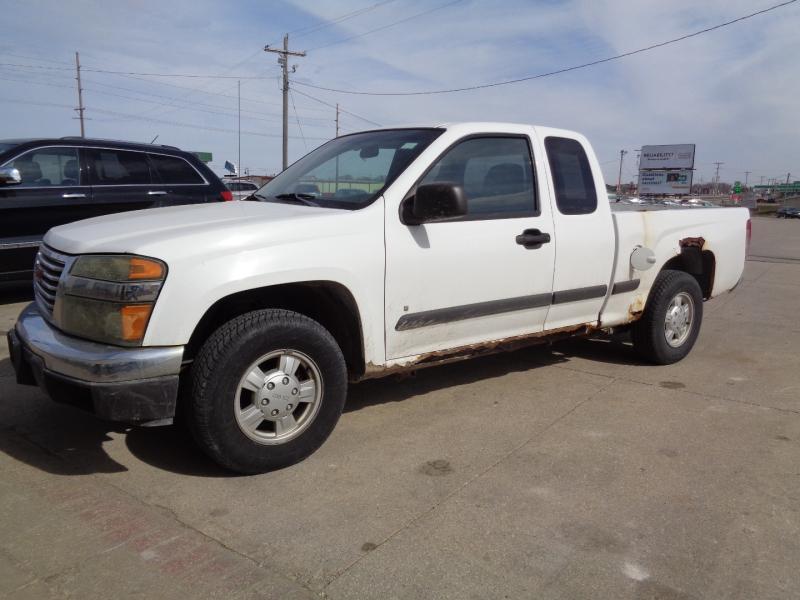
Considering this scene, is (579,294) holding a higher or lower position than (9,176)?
lower

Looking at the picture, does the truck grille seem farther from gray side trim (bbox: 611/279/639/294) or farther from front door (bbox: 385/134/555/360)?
gray side trim (bbox: 611/279/639/294)

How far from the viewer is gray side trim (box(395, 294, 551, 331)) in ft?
12.0

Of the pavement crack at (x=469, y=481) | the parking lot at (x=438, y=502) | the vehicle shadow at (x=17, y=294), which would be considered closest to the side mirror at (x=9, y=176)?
the vehicle shadow at (x=17, y=294)

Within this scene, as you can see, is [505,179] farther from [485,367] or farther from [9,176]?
[9,176]

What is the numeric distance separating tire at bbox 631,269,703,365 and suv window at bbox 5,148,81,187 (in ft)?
18.8

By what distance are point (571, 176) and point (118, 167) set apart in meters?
5.02

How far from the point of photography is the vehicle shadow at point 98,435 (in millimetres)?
3301

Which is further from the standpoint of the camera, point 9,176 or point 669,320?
point 9,176

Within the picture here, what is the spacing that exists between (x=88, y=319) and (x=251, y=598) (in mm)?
1421

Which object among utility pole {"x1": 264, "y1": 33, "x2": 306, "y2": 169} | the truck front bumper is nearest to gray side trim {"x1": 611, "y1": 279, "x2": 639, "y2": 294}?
the truck front bumper

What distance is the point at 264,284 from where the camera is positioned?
3.08 metres

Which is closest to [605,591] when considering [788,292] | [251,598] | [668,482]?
[668,482]

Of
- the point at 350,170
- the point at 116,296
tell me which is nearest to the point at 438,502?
the point at 116,296

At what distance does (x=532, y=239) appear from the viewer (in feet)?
13.5
